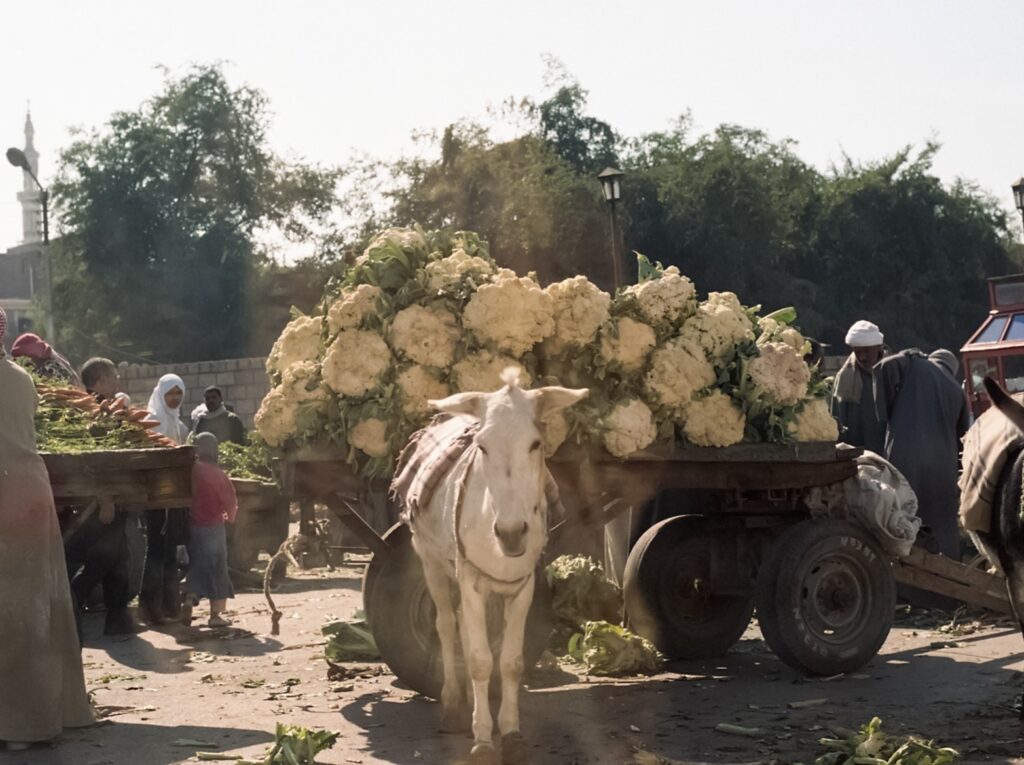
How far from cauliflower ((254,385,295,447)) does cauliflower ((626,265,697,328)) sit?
2.03 metres

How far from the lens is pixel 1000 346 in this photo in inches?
792

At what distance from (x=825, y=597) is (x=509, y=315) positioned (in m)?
2.52

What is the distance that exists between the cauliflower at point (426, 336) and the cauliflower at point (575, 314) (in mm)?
547

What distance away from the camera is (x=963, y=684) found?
8.23 meters

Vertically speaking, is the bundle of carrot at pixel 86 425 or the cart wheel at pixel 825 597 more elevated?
the bundle of carrot at pixel 86 425

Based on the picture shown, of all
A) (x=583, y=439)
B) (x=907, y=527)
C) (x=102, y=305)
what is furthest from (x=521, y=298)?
(x=102, y=305)

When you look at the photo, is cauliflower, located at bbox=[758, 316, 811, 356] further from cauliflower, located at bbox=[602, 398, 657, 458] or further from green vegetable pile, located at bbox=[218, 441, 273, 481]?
green vegetable pile, located at bbox=[218, 441, 273, 481]

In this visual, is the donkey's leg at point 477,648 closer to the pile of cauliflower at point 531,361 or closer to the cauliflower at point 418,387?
the pile of cauliflower at point 531,361

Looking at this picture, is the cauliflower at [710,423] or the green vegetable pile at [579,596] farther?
the green vegetable pile at [579,596]

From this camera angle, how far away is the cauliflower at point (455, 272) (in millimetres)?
8102

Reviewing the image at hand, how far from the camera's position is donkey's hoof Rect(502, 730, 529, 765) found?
6312mm

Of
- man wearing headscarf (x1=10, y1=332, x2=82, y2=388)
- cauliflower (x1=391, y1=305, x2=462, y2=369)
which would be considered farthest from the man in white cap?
man wearing headscarf (x1=10, y1=332, x2=82, y2=388)

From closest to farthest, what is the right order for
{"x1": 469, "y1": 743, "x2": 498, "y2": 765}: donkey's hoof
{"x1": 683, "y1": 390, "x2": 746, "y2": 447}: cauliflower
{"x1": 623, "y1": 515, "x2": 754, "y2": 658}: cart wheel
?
{"x1": 469, "y1": 743, "x2": 498, "y2": 765}: donkey's hoof → {"x1": 683, "y1": 390, "x2": 746, "y2": 447}: cauliflower → {"x1": 623, "y1": 515, "x2": 754, "y2": 658}: cart wheel

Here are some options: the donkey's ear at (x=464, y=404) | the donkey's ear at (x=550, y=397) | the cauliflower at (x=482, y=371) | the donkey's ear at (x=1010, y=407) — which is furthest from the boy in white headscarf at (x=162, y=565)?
the donkey's ear at (x=1010, y=407)
